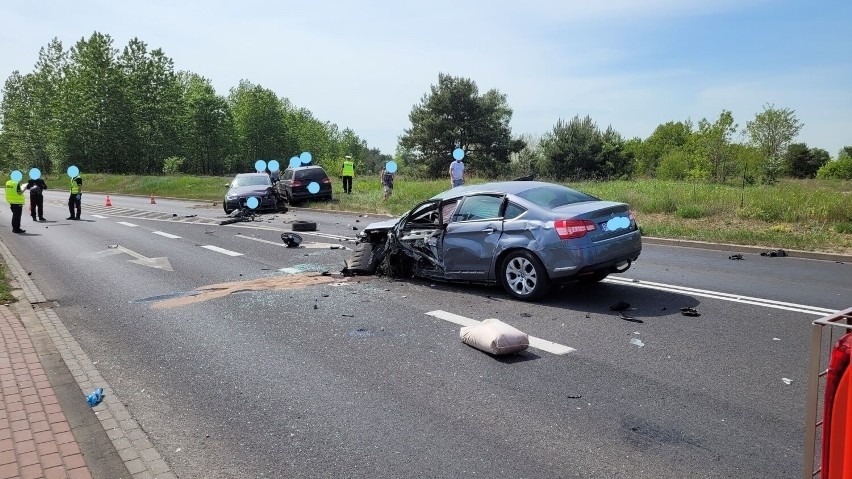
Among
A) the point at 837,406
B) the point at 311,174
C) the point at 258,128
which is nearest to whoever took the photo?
the point at 837,406

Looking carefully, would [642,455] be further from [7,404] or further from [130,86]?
[130,86]

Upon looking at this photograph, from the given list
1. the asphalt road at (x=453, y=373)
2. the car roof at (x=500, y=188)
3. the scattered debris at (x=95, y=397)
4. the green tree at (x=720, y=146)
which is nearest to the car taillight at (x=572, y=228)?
the asphalt road at (x=453, y=373)

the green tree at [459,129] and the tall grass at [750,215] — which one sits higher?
the green tree at [459,129]

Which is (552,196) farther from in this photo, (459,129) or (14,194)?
(459,129)

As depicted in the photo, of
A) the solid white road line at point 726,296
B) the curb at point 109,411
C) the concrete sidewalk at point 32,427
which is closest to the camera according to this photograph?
the concrete sidewalk at point 32,427

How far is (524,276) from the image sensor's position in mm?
7672

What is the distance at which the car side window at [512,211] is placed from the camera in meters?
7.72

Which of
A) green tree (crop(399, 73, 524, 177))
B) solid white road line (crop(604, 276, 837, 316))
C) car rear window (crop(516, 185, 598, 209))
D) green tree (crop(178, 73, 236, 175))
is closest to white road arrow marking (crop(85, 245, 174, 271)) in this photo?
car rear window (crop(516, 185, 598, 209))

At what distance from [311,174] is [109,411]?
23.4 m

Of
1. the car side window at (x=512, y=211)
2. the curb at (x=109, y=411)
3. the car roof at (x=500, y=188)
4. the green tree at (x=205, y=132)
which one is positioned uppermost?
the green tree at (x=205, y=132)

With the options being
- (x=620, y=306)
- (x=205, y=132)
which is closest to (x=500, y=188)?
(x=620, y=306)

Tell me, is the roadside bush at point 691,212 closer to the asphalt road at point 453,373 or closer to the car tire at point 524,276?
the asphalt road at point 453,373

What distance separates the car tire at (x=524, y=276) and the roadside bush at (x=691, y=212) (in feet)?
33.0

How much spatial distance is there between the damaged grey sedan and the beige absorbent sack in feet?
5.60
